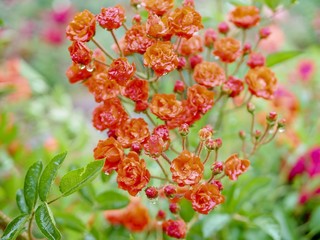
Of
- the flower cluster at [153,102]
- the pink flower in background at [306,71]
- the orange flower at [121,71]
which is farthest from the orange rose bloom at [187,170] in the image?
the pink flower in background at [306,71]

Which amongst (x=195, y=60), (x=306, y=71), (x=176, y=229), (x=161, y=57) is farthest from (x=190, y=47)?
(x=306, y=71)

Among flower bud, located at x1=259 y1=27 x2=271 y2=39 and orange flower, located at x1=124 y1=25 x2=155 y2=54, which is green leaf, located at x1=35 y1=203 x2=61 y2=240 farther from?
flower bud, located at x1=259 y1=27 x2=271 y2=39

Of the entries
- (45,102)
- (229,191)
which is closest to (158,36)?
(229,191)

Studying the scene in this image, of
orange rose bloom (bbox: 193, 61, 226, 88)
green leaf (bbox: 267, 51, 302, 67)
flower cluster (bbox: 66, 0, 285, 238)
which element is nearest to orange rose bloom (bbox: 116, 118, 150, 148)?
flower cluster (bbox: 66, 0, 285, 238)

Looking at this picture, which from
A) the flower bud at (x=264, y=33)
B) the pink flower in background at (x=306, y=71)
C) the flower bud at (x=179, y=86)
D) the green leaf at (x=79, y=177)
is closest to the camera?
the green leaf at (x=79, y=177)

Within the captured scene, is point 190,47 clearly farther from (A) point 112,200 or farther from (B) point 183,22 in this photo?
(A) point 112,200

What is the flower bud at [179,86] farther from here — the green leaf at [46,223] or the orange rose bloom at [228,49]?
the green leaf at [46,223]
